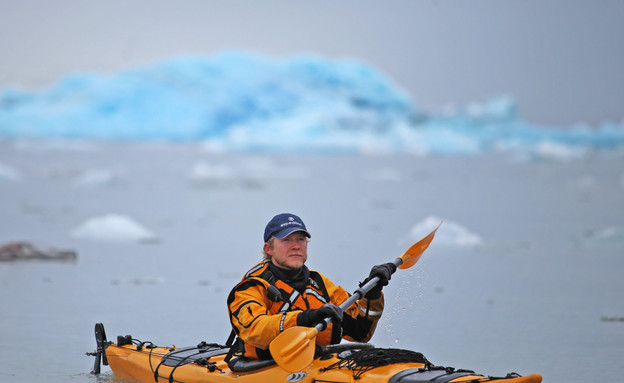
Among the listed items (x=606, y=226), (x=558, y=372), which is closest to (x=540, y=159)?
(x=606, y=226)

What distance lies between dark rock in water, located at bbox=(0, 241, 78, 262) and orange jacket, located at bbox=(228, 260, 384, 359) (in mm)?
5000

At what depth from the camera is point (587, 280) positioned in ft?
23.7

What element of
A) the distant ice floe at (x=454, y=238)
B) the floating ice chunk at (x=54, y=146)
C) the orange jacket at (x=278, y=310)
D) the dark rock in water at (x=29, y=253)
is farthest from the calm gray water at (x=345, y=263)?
the floating ice chunk at (x=54, y=146)

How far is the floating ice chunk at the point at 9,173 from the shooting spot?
57.7 ft

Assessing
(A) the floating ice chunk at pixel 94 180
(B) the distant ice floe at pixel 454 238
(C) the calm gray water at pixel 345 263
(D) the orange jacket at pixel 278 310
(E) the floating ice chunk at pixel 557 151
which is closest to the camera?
(D) the orange jacket at pixel 278 310

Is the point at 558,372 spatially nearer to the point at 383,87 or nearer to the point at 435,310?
the point at 435,310

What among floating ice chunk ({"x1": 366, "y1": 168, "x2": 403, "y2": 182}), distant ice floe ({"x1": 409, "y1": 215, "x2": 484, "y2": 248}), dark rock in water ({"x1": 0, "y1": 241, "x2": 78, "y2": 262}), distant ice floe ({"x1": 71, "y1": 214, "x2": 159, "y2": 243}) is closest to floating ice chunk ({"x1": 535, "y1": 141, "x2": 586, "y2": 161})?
floating ice chunk ({"x1": 366, "y1": 168, "x2": 403, "y2": 182})

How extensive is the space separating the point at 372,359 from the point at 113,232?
714cm

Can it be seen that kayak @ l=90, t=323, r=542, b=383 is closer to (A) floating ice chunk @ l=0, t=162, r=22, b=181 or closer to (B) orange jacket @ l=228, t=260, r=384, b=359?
(B) orange jacket @ l=228, t=260, r=384, b=359

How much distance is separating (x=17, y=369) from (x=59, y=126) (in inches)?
716

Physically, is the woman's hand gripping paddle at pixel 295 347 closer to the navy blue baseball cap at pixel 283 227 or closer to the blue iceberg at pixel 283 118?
the navy blue baseball cap at pixel 283 227

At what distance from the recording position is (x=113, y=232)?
9.81 m

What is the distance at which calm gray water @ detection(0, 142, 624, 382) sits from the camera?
497 cm

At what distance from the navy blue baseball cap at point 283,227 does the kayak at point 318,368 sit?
1.40 ft
